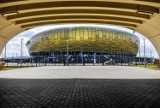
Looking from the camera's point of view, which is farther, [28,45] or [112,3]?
[28,45]

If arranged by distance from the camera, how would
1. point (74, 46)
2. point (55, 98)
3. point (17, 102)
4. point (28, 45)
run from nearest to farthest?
1. point (17, 102)
2. point (55, 98)
3. point (74, 46)
4. point (28, 45)

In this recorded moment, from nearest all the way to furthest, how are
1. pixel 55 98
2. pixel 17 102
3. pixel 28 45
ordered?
1. pixel 17 102
2. pixel 55 98
3. pixel 28 45

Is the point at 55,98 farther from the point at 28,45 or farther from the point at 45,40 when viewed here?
the point at 28,45

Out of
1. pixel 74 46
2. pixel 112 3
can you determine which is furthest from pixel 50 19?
pixel 74 46

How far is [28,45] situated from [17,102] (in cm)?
10815

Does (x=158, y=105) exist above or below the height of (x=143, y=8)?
below

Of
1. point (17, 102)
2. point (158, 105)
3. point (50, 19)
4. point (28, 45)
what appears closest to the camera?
point (158, 105)

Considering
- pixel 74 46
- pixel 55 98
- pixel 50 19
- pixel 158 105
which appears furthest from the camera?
pixel 74 46

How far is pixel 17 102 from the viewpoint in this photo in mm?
9320

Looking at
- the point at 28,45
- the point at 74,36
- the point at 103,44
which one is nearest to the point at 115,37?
the point at 103,44

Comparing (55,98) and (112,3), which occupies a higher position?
(112,3)

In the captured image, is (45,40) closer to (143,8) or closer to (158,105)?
(143,8)

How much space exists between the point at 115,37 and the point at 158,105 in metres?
90.4

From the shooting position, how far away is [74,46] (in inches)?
3674
